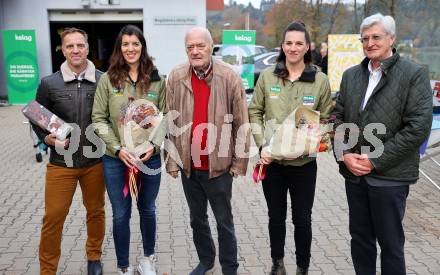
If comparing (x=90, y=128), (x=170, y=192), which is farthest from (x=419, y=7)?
(x=90, y=128)

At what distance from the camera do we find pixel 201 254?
3.64 m

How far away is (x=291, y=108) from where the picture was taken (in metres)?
3.17

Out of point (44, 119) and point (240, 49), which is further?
point (240, 49)

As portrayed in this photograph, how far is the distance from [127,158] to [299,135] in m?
1.23

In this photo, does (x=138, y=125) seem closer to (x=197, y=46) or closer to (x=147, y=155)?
(x=147, y=155)

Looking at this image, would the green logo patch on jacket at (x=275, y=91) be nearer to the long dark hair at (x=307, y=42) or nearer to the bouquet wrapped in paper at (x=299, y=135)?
the long dark hair at (x=307, y=42)

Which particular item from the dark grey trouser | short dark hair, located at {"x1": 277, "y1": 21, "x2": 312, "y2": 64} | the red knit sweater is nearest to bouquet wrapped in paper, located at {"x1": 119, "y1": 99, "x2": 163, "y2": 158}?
the red knit sweater

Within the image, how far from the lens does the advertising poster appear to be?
12531mm

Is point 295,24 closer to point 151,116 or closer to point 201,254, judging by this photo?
point 151,116

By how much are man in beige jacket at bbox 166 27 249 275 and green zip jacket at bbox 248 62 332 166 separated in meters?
0.15

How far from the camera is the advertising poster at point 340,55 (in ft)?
41.1

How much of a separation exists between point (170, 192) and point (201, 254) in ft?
7.76

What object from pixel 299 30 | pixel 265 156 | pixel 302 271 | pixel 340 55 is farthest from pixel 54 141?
pixel 340 55

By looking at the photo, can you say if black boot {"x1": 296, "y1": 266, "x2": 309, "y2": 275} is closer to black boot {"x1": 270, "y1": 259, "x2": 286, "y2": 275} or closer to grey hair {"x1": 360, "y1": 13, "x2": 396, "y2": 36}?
black boot {"x1": 270, "y1": 259, "x2": 286, "y2": 275}
